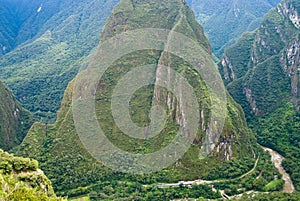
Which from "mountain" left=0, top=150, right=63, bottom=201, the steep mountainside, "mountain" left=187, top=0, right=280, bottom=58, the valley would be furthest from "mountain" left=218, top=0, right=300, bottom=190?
"mountain" left=187, top=0, right=280, bottom=58

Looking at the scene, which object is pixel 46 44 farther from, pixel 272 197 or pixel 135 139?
pixel 272 197

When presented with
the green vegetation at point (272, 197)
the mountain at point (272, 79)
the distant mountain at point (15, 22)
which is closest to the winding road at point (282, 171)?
the mountain at point (272, 79)

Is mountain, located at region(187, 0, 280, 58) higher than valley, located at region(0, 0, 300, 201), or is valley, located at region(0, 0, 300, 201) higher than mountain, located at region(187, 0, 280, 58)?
mountain, located at region(187, 0, 280, 58)

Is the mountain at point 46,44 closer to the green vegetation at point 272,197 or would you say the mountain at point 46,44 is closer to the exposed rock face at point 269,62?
the exposed rock face at point 269,62

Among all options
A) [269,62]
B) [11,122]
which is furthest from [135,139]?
[269,62]

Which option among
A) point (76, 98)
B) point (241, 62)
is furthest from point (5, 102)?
point (241, 62)

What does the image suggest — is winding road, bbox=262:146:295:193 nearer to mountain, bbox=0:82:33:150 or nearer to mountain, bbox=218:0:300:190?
mountain, bbox=218:0:300:190

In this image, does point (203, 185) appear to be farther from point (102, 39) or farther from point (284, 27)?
point (284, 27)
